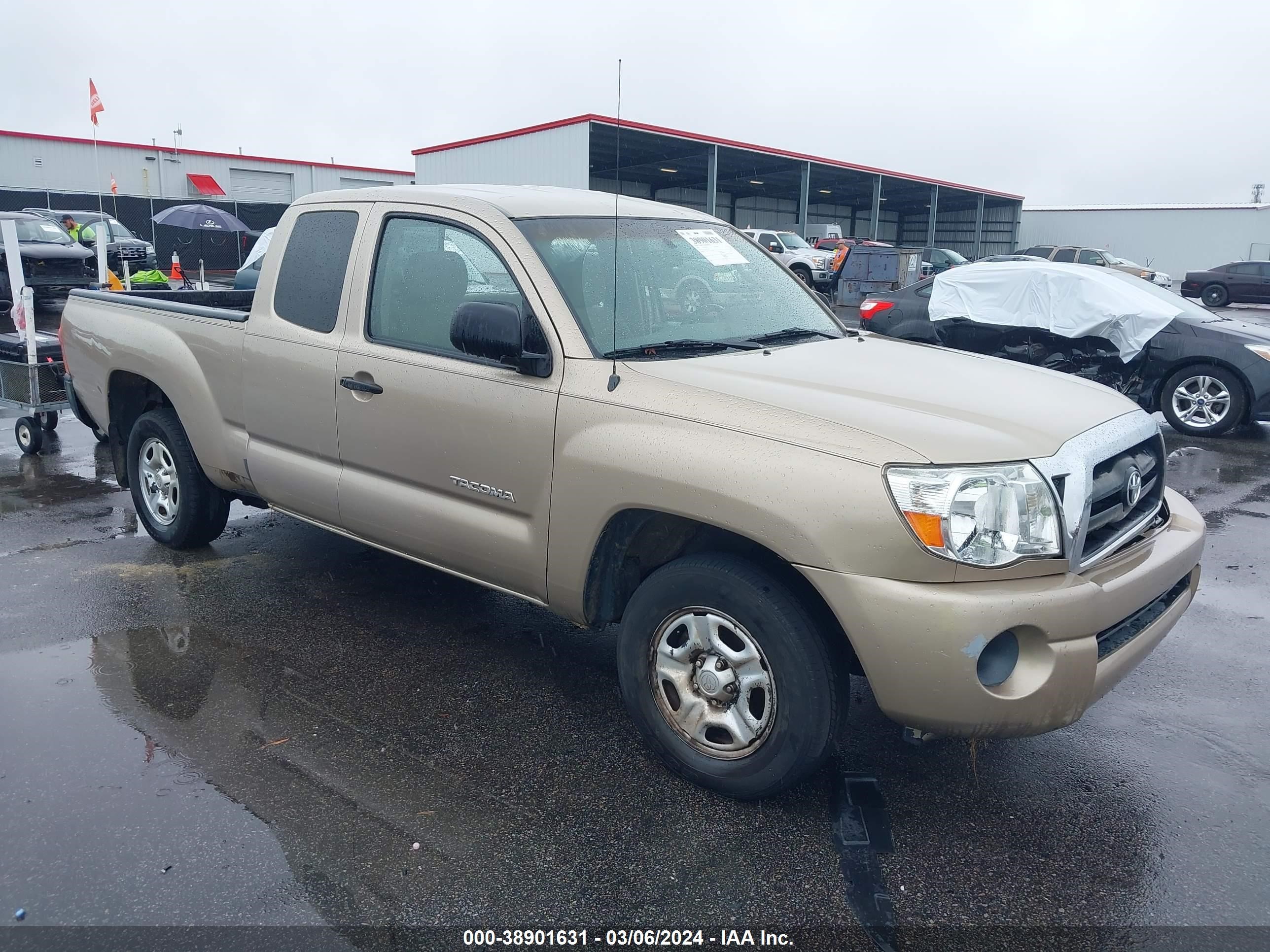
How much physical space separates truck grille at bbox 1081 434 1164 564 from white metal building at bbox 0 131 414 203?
38988 millimetres

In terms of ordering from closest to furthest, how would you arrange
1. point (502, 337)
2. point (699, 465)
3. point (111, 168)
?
1. point (699, 465)
2. point (502, 337)
3. point (111, 168)

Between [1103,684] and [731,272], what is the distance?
2.21 m

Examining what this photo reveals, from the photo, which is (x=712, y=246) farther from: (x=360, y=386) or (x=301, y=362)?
(x=301, y=362)

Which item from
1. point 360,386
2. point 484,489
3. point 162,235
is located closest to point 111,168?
point 162,235

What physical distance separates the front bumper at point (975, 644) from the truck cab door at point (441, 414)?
3.90 feet

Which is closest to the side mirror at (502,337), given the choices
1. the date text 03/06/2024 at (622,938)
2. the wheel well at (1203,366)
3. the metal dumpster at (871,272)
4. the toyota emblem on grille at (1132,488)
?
the date text 03/06/2024 at (622,938)

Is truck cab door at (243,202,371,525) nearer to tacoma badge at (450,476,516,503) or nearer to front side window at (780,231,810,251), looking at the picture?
tacoma badge at (450,476,516,503)

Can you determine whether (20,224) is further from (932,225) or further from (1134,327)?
(932,225)

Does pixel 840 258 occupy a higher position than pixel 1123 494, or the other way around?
pixel 840 258

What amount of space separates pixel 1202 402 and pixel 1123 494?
25.1ft

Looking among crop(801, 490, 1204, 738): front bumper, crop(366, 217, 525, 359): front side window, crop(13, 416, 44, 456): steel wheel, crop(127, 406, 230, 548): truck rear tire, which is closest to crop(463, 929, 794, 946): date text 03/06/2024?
crop(801, 490, 1204, 738): front bumper

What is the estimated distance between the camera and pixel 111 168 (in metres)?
40.7

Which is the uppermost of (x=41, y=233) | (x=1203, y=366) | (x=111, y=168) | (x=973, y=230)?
(x=111, y=168)

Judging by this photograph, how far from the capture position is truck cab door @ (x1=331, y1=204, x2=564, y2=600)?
3514mm
